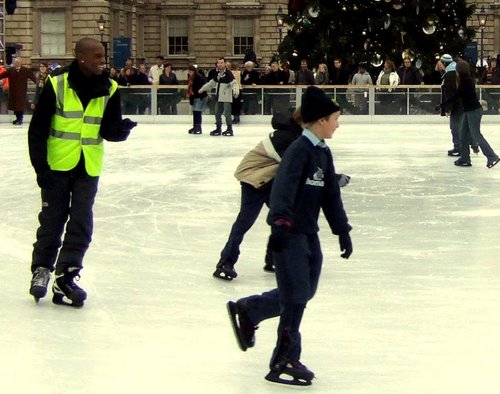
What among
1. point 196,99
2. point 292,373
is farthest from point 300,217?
point 196,99

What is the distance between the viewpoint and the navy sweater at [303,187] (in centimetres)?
631

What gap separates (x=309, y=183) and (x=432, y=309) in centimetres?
226

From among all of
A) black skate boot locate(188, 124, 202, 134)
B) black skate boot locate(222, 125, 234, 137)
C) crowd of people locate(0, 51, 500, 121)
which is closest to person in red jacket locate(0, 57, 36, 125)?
crowd of people locate(0, 51, 500, 121)

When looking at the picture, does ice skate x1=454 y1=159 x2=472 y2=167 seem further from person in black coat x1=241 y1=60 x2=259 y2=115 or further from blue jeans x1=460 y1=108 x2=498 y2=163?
person in black coat x1=241 y1=60 x2=259 y2=115

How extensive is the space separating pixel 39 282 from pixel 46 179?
0.62 meters

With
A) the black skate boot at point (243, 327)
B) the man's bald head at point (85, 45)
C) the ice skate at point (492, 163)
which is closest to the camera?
the black skate boot at point (243, 327)

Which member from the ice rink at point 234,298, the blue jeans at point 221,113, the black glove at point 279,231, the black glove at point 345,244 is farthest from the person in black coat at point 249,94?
the black glove at point 279,231

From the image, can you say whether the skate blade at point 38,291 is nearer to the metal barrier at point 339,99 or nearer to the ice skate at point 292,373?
the ice skate at point 292,373

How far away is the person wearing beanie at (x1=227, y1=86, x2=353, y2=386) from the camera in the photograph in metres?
6.33

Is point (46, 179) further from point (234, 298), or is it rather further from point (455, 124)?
point (455, 124)

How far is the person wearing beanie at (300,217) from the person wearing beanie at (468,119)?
12.6 meters

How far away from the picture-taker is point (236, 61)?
6334 cm

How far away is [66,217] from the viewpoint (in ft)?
27.8

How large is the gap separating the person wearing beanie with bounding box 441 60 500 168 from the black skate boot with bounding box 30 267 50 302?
11.1 metres
